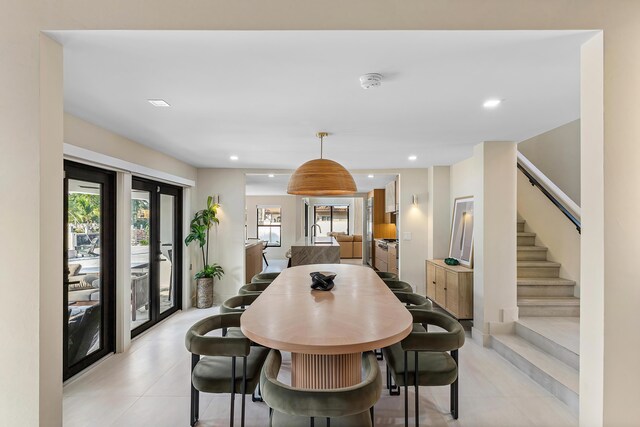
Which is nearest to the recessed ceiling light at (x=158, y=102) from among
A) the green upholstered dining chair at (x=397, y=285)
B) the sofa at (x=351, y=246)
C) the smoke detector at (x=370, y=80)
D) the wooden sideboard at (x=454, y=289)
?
the smoke detector at (x=370, y=80)

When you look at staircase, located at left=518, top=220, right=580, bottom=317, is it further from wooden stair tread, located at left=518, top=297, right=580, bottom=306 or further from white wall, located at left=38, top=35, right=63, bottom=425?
white wall, located at left=38, top=35, right=63, bottom=425

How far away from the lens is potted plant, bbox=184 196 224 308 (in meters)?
5.33

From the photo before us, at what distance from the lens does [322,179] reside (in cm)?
288

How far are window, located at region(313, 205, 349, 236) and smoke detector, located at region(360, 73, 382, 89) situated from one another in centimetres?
1159

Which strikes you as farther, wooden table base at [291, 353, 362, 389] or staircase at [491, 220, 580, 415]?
staircase at [491, 220, 580, 415]

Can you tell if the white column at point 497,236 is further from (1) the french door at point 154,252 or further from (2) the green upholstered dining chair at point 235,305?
(1) the french door at point 154,252

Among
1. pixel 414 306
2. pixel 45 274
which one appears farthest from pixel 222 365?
pixel 414 306

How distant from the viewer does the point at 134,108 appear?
262 cm

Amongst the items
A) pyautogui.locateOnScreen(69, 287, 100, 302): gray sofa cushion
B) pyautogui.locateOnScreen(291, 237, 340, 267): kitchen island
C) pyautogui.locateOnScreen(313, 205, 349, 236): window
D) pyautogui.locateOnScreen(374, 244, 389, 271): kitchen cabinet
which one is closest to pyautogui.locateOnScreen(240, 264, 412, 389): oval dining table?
pyautogui.locateOnScreen(69, 287, 100, 302): gray sofa cushion

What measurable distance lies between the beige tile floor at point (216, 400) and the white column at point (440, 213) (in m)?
2.27

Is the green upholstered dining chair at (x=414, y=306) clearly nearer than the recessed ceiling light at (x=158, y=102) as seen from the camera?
No

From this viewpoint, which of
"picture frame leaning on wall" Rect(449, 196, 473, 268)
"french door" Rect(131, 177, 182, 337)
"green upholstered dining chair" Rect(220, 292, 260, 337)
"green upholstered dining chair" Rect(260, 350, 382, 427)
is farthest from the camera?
"picture frame leaning on wall" Rect(449, 196, 473, 268)

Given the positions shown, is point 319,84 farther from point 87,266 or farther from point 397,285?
point 87,266

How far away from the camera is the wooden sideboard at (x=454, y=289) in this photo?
4.02m
